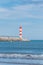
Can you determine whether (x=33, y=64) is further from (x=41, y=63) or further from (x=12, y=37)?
(x=12, y=37)

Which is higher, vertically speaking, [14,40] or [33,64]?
[14,40]

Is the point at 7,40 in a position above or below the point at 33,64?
above

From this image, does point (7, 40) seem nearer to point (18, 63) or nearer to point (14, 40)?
point (14, 40)

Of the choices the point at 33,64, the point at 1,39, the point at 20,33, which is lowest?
the point at 33,64

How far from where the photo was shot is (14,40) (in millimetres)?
165125

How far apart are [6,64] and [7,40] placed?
13566 centimetres

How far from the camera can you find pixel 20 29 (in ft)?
424

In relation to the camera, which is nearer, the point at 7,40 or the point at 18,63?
the point at 18,63

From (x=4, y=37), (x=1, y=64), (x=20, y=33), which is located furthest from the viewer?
(x=4, y=37)

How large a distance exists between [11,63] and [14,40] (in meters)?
135

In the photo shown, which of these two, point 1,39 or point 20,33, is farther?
point 1,39

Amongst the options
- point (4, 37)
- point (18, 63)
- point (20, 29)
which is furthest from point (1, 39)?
point (18, 63)

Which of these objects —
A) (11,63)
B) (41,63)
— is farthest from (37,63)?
(11,63)

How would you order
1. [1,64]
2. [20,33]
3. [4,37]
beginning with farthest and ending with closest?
[4,37] → [20,33] → [1,64]
